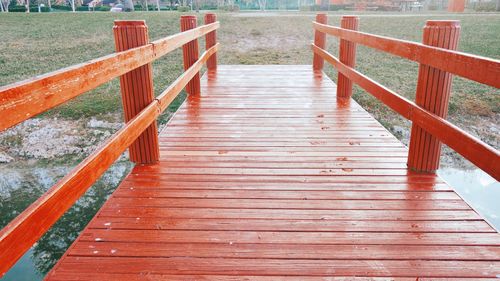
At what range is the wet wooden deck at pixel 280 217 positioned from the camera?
217 cm

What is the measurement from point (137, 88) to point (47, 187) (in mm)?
4385

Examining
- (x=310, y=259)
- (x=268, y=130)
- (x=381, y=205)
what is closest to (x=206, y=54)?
(x=268, y=130)

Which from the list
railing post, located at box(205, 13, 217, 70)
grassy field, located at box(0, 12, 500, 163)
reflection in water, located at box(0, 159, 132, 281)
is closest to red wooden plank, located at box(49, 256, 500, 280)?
reflection in water, located at box(0, 159, 132, 281)

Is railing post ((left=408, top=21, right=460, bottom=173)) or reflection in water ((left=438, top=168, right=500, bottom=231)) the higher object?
railing post ((left=408, top=21, right=460, bottom=173))

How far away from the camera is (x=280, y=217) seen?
2.70m

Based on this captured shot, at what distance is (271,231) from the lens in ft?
8.27

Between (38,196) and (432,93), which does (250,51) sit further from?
(432,93)

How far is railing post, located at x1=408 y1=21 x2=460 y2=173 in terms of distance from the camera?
10.1 ft

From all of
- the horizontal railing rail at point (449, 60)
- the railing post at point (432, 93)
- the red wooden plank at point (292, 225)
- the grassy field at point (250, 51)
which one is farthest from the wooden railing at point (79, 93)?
the grassy field at point (250, 51)

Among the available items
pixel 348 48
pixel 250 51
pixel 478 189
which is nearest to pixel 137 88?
pixel 348 48

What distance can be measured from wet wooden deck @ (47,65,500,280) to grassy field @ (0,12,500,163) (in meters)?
5.88

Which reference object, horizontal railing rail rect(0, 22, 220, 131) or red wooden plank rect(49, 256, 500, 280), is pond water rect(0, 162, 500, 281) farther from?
horizontal railing rail rect(0, 22, 220, 131)

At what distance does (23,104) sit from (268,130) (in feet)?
11.0

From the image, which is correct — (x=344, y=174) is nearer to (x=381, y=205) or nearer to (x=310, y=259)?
(x=381, y=205)
